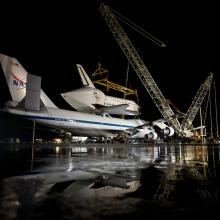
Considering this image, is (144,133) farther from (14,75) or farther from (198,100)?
(198,100)

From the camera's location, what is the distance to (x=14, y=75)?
1535 inches

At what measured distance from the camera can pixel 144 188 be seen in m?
7.53

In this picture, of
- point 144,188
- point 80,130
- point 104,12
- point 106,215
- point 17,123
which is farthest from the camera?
point 104,12

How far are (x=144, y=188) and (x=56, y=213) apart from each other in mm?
3253

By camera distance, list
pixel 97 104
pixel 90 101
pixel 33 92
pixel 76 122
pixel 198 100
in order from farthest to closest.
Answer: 1. pixel 198 100
2. pixel 97 104
3. pixel 90 101
4. pixel 76 122
5. pixel 33 92

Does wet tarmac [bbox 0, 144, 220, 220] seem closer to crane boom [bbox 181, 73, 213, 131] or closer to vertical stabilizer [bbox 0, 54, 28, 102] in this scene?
vertical stabilizer [bbox 0, 54, 28, 102]

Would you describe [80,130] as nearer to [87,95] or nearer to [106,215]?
[87,95]

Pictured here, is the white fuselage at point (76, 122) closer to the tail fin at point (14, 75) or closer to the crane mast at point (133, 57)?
the tail fin at point (14, 75)

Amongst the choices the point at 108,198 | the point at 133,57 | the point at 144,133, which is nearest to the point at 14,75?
the point at 144,133

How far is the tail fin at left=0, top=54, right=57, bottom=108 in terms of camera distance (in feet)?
125

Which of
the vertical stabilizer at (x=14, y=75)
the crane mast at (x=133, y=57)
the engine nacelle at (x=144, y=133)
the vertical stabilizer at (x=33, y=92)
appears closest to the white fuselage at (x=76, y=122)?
the vertical stabilizer at (x=33, y=92)

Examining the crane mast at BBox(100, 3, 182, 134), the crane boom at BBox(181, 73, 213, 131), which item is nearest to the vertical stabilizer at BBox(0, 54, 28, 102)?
the crane mast at BBox(100, 3, 182, 134)

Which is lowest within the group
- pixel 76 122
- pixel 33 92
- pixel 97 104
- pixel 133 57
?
pixel 76 122

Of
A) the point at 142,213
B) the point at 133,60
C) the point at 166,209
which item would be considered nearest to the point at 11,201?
the point at 142,213
